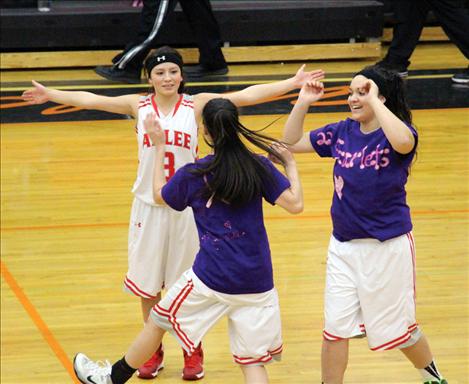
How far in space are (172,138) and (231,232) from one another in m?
0.88

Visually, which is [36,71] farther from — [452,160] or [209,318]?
[209,318]

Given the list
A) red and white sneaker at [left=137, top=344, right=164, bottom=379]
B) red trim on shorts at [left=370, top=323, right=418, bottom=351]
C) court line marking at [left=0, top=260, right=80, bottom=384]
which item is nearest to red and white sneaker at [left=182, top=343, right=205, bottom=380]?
red and white sneaker at [left=137, top=344, right=164, bottom=379]

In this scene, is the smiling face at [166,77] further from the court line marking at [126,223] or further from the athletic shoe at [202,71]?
the athletic shoe at [202,71]

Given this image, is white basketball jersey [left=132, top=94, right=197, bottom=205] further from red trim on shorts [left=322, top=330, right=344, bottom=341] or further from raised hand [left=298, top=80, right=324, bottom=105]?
red trim on shorts [left=322, top=330, right=344, bottom=341]

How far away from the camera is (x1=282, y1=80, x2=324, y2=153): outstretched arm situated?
4.92m

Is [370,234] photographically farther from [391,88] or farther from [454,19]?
[454,19]

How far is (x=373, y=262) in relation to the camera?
187 inches

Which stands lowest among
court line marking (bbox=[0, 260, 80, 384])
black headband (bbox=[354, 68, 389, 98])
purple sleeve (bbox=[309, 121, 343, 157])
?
court line marking (bbox=[0, 260, 80, 384])

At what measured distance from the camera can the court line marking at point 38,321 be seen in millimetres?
5750

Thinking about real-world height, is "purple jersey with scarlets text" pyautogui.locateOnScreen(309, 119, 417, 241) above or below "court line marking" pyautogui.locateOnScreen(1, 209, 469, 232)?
above

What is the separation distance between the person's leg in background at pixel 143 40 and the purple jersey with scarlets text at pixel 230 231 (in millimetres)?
6390

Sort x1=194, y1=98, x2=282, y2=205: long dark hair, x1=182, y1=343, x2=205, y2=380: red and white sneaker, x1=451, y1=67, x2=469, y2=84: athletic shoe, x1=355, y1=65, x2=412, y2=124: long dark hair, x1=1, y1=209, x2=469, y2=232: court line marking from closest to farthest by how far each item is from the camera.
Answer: x1=194, y1=98, x2=282, y2=205: long dark hair → x1=355, y1=65, x2=412, y2=124: long dark hair → x1=182, y1=343, x2=205, y2=380: red and white sneaker → x1=1, y1=209, x2=469, y2=232: court line marking → x1=451, y1=67, x2=469, y2=84: athletic shoe

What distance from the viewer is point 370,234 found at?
15.5ft

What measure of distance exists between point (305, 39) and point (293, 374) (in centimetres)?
674
